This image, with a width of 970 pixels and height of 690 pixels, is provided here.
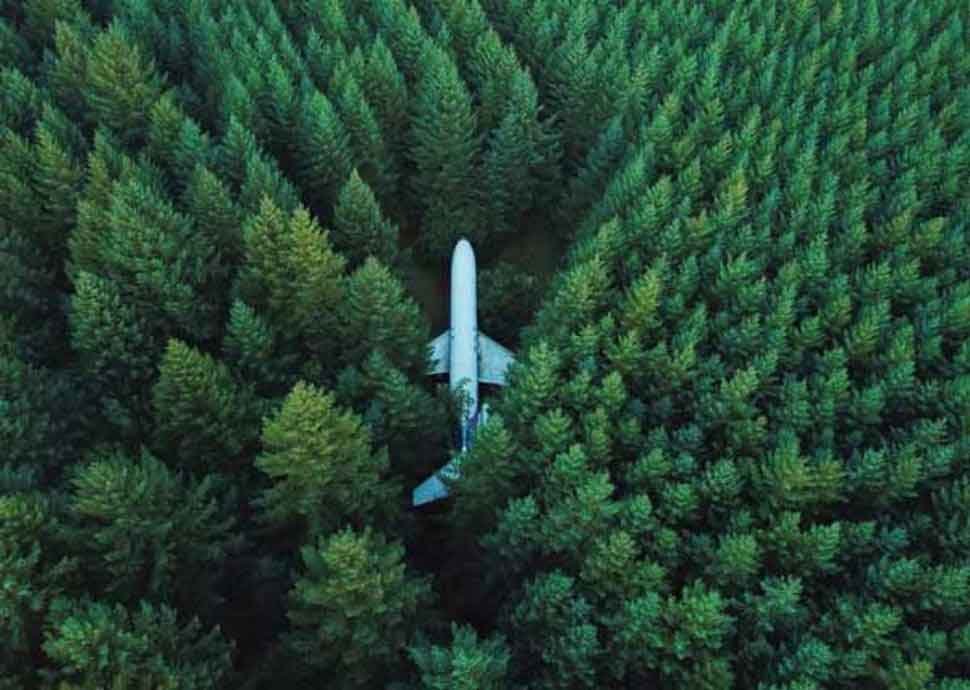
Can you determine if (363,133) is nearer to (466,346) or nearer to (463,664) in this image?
(466,346)

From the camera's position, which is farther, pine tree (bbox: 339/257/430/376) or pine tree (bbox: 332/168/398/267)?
pine tree (bbox: 332/168/398/267)

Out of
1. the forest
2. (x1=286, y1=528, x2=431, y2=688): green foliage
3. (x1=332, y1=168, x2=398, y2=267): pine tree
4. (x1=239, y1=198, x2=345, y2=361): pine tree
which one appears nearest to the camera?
(x1=286, y1=528, x2=431, y2=688): green foliage

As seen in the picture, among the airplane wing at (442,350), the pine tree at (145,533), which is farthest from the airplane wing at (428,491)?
the pine tree at (145,533)

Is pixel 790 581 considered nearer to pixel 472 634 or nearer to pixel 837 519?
pixel 837 519

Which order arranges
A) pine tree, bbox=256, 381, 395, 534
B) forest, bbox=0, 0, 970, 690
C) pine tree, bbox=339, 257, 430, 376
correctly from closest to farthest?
pine tree, bbox=256, 381, 395, 534, forest, bbox=0, 0, 970, 690, pine tree, bbox=339, 257, 430, 376

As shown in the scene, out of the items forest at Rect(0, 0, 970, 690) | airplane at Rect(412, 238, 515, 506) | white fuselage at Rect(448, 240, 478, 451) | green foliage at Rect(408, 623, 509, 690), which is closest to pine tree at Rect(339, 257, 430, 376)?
forest at Rect(0, 0, 970, 690)

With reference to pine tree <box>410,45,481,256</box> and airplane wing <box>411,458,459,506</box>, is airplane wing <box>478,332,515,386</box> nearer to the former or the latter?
pine tree <box>410,45,481,256</box>

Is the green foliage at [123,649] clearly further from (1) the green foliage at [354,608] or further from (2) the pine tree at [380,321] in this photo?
(2) the pine tree at [380,321]

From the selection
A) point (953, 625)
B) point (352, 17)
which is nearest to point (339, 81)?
point (352, 17)
